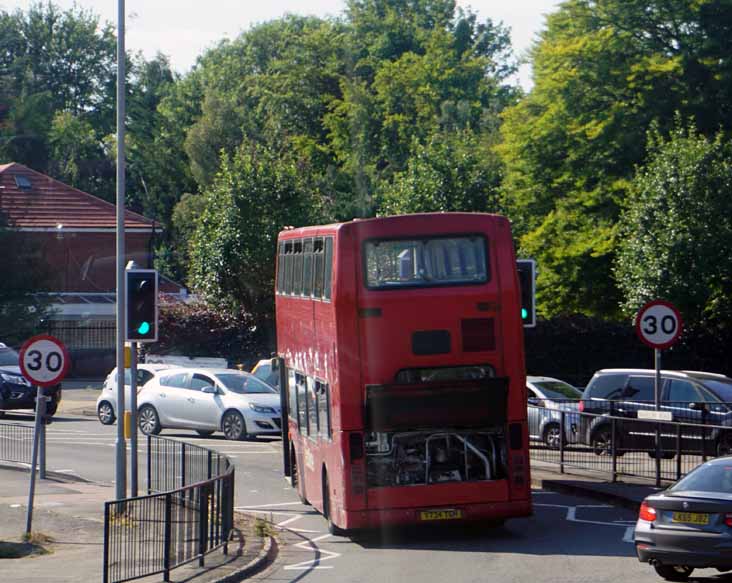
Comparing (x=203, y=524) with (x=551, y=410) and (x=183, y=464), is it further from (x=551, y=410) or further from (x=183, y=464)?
(x=551, y=410)

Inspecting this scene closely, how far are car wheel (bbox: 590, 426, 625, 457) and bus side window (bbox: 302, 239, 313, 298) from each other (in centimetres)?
809

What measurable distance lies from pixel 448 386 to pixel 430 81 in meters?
61.8

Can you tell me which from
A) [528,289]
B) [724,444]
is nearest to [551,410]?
[724,444]

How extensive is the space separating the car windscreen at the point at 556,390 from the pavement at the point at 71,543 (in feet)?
42.2

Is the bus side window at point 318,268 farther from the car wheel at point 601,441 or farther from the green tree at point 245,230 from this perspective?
A: the green tree at point 245,230

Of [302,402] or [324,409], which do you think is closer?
[324,409]

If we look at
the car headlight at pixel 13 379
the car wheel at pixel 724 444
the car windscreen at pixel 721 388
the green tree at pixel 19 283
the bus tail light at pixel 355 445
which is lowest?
the car wheel at pixel 724 444

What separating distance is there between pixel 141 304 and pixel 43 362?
158 centimetres

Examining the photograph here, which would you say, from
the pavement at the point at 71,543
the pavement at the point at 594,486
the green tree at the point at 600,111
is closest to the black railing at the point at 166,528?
the pavement at the point at 71,543

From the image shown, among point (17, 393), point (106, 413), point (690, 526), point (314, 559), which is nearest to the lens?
point (690, 526)

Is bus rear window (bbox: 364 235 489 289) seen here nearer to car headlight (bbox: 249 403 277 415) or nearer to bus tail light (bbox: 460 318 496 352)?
bus tail light (bbox: 460 318 496 352)

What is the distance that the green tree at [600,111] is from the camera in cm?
4475

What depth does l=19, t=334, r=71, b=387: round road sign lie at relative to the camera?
17781 mm

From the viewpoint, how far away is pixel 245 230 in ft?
154
